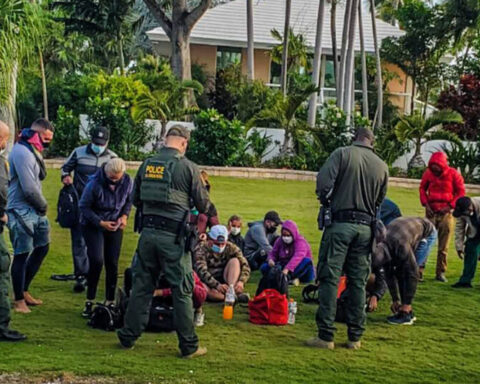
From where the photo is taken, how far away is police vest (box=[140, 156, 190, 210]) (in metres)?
7.50

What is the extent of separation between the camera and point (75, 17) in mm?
35344

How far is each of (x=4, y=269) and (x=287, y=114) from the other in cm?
1707

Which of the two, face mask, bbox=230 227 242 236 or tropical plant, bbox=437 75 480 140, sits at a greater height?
tropical plant, bbox=437 75 480 140

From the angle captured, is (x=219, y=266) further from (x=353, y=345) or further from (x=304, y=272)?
(x=353, y=345)

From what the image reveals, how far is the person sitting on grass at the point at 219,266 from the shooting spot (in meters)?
10.1

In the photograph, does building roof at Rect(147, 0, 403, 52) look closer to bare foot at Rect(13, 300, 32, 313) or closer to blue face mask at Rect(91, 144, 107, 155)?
blue face mask at Rect(91, 144, 107, 155)

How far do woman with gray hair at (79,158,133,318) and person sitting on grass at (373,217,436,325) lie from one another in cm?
255

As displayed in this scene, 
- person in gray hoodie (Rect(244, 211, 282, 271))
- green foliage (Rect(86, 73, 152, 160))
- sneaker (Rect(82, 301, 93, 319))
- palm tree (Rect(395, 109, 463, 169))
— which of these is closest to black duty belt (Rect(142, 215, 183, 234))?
sneaker (Rect(82, 301, 93, 319))

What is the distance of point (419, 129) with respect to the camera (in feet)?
78.0

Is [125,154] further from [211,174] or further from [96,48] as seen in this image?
[96,48]

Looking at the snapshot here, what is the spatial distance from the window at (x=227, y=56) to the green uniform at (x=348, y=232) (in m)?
28.4

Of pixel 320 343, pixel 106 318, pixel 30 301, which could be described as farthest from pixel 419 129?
pixel 106 318

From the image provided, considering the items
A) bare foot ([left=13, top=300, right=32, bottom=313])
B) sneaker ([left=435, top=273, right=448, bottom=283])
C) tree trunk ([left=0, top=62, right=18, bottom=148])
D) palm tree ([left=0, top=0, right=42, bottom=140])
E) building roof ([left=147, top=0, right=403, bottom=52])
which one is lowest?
sneaker ([left=435, top=273, right=448, bottom=283])

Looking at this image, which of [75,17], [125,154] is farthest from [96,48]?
[125,154]
